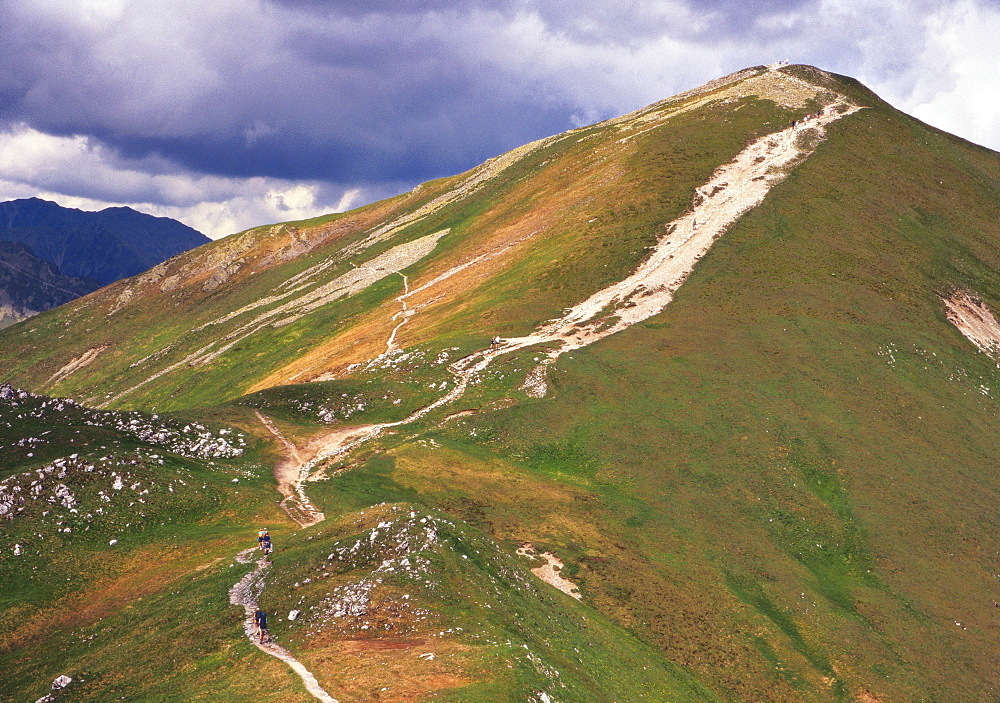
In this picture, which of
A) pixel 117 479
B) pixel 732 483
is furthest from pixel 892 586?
pixel 117 479

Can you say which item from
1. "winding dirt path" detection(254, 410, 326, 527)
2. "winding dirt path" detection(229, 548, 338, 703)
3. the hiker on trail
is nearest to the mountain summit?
"winding dirt path" detection(229, 548, 338, 703)

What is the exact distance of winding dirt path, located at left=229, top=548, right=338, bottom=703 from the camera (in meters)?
26.1

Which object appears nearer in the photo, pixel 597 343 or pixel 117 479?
pixel 117 479

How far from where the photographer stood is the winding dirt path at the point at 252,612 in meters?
26.1

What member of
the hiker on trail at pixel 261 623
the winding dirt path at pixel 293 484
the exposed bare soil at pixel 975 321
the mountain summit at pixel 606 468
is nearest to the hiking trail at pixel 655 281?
the mountain summit at pixel 606 468

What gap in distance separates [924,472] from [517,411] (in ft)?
118

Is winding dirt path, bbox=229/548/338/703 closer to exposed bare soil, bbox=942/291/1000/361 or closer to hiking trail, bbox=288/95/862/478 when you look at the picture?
hiking trail, bbox=288/95/862/478

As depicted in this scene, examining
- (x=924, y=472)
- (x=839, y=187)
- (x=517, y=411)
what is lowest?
(x=924, y=472)

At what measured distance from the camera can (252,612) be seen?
110ft

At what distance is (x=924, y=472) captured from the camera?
208 ft

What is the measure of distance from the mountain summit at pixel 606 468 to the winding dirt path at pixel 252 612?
0.16m

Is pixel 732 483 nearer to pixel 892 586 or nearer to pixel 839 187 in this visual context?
pixel 892 586

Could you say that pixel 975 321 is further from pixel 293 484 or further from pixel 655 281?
pixel 293 484

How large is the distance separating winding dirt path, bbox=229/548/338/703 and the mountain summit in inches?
6.5
